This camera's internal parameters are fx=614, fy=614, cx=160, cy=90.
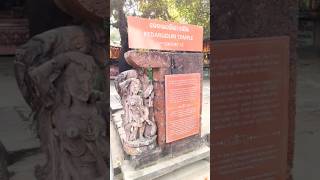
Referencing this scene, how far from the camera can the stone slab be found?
2.55m

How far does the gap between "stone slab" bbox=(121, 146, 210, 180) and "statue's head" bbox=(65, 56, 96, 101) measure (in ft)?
1.13

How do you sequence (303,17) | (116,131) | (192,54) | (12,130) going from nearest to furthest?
(116,131), (192,54), (12,130), (303,17)

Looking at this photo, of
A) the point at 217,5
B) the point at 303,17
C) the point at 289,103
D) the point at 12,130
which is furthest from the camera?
the point at 303,17

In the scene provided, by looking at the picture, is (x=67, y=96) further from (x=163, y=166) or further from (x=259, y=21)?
(x=259, y=21)

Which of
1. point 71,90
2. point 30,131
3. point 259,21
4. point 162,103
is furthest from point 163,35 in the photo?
point 30,131

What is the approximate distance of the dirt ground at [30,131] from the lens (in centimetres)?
303

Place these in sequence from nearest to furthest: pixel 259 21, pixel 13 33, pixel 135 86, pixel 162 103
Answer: pixel 135 86, pixel 162 103, pixel 13 33, pixel 259 21

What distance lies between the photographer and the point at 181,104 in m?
2.73

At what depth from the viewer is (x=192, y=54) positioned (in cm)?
273

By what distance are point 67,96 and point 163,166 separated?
518 mm

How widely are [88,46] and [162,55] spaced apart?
31 cm

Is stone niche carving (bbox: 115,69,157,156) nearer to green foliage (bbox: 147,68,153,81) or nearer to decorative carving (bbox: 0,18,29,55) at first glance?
green foliage (bbox: 147,68,153,81)

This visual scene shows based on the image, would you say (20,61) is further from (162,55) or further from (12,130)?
(12,130)

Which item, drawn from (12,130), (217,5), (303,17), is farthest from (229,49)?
(303,17)
